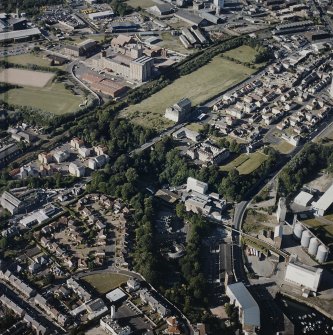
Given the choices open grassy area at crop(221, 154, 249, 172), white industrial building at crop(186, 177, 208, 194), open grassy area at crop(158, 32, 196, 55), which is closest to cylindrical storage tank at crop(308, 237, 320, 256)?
white industrial building at crop(186, 177, 208, 194)

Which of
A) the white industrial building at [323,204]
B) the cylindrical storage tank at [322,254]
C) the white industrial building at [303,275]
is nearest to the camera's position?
the white industrial building at [303,275]

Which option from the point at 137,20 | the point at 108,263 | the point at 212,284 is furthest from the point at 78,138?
the point at 137,20

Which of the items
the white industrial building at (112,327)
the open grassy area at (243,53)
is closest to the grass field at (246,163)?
the white industrial building at (112,327)

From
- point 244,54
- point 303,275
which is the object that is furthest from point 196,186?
point 244,54

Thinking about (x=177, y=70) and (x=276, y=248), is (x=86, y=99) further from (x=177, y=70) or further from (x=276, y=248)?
(x=276, y=248)

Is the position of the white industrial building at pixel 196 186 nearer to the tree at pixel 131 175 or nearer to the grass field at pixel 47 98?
the tree at pixel 131 175

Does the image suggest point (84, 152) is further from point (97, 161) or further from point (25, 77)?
point (25, 77)
